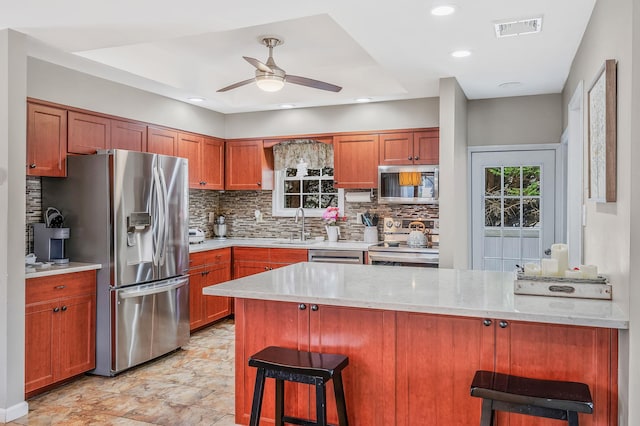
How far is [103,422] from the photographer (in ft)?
10.1

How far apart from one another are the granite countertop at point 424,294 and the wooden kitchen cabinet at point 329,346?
0.44ft

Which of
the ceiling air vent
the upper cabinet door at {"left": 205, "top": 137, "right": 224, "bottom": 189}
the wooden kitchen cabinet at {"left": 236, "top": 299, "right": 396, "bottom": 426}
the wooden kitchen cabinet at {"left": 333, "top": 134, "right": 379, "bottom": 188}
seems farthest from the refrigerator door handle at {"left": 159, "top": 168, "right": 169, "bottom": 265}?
the ceiling air vent

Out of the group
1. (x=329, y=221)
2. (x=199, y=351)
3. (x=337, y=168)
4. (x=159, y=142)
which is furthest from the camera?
(x=329, y=221)

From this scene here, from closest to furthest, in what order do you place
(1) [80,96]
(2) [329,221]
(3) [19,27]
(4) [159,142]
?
(3) [19,27]
(1) [80,96]
(4) [159,142]
(2) [329,221]

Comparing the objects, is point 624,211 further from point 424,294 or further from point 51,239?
point 51,239

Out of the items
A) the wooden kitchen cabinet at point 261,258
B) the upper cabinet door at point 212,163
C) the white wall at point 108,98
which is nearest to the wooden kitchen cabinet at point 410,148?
the wooden kitchen cabinet at point 261,258

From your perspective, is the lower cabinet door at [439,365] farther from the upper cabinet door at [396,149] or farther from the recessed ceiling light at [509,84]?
the upper cabinet door at [396,149]

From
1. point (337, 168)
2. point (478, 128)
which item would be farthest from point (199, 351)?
point (478, 128)

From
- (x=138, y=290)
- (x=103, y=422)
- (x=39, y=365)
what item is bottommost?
(x=103, y=422)

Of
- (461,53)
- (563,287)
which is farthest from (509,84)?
(563,287)

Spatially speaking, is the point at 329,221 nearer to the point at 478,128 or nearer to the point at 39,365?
the point at 478,128

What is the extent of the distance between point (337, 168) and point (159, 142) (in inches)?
75.3

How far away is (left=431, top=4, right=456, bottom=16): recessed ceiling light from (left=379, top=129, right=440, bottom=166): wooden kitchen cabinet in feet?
7.81

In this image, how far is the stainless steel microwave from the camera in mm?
5141
